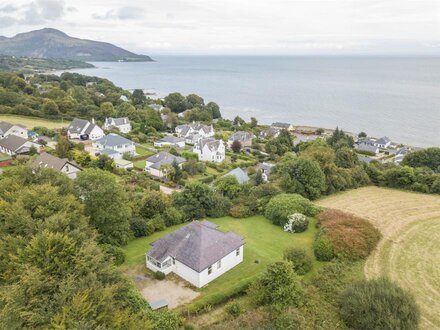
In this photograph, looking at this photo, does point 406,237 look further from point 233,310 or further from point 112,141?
point 112,141

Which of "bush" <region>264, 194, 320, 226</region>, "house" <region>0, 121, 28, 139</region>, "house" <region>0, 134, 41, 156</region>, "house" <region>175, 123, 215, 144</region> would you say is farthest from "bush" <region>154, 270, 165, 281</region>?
"house" <region>175, 123, 215, 144</region>

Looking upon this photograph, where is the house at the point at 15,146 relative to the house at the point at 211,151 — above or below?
above

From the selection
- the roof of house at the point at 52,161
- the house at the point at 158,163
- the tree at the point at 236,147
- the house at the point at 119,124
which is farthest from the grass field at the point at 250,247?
the house at the point at 119,124

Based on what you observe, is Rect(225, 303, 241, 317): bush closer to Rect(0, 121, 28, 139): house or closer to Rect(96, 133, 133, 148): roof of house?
Rect(96, 133, 133, 148): roof of house

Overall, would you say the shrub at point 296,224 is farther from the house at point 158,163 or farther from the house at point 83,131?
the house at point 83,131

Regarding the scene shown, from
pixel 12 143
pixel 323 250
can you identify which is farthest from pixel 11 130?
pixel 323 250

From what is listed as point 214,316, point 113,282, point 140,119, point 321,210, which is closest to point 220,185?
point 321,210
